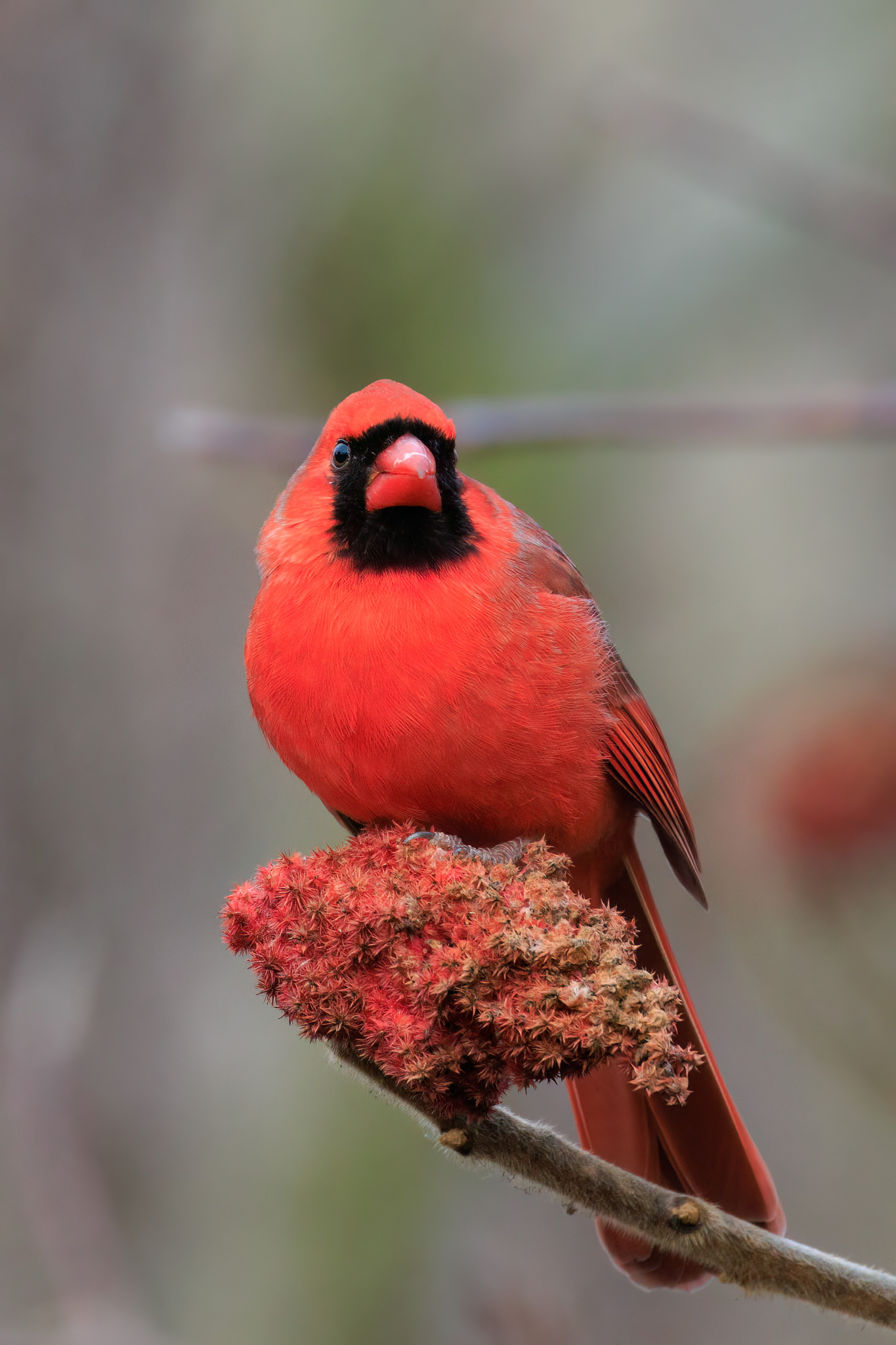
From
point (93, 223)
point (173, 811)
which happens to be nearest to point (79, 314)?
point (93, 223)

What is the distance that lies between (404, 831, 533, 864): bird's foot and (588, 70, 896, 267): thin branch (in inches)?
56.5

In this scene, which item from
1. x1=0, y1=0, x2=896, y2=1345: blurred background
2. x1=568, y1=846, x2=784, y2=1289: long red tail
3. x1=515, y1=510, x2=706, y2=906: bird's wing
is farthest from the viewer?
x1=0, y1=0, x2=896, y2=1345: blurred background

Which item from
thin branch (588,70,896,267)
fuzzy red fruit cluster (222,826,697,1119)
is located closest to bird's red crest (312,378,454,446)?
fuzzy red fruit cluster (222,826,697,1119)

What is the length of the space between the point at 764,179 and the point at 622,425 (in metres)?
0.65

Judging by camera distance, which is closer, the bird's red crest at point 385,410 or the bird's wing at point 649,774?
the bird's red crest at point 385,410

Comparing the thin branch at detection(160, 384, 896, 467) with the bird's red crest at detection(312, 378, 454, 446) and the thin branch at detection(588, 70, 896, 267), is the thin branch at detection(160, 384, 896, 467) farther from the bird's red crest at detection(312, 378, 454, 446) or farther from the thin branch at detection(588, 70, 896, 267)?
the bird's red crest at detection(312, 378, 454, 446)

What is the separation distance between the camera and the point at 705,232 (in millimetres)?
5148

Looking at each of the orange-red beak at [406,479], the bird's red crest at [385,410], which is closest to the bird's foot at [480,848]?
the orange-red beak at [406,479]

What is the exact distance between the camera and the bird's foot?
6.73ft

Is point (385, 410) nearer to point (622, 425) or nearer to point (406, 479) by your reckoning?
point (406, 479)

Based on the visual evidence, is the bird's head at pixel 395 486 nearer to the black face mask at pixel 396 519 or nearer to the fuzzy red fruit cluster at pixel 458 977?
the black face mask at pixel 396 519

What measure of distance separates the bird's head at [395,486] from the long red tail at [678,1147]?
908mm

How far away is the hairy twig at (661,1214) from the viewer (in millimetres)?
1653

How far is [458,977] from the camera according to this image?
1.71 meters
